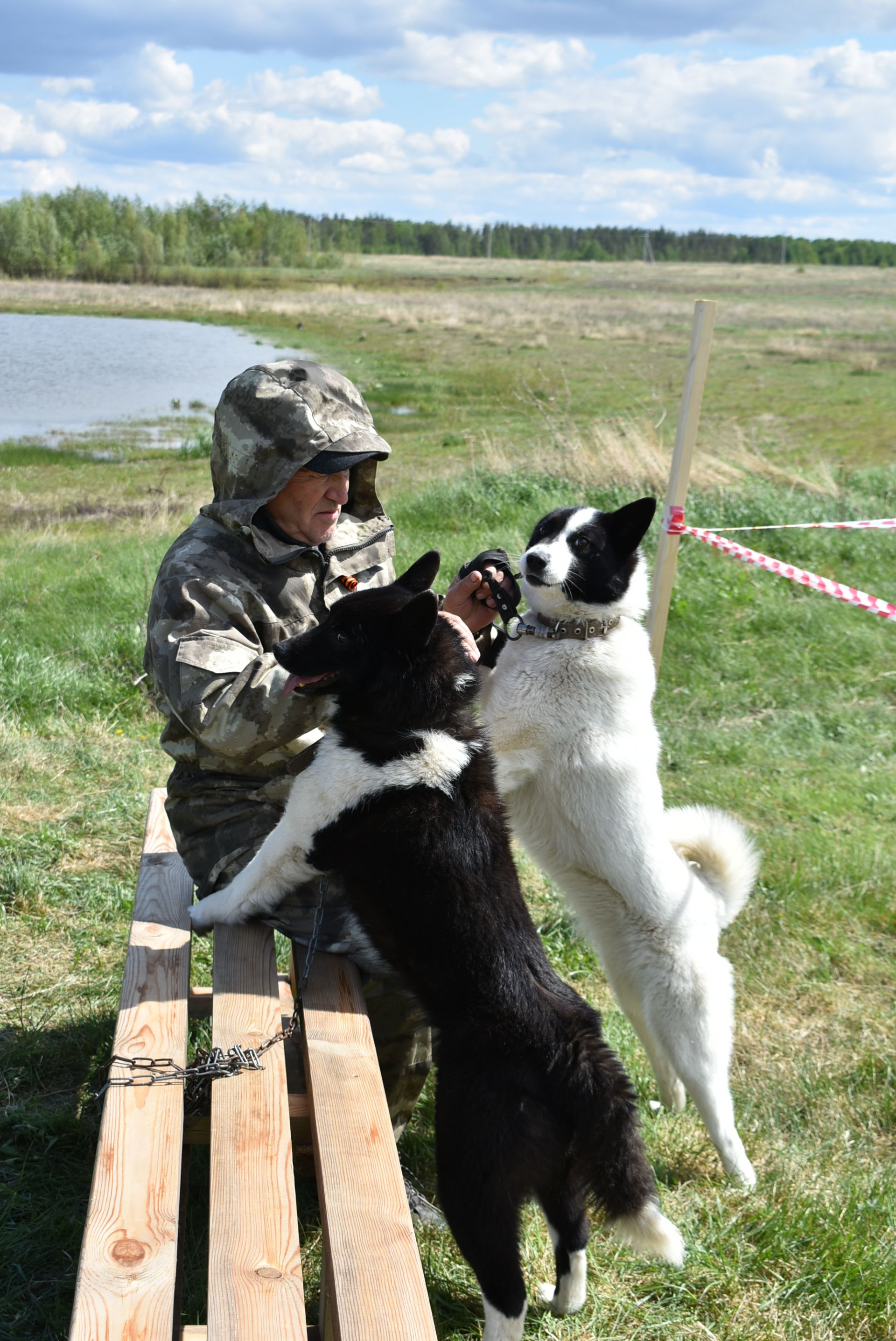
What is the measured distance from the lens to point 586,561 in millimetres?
3109

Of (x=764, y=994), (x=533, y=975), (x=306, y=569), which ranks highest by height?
(x=306, y=569)

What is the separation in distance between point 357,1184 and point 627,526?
2.03m

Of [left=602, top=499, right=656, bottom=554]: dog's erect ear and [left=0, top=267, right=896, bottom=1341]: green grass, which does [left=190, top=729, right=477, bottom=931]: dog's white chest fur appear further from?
[left=602, top=499, right=656, bottom=554]: dog's erect ear

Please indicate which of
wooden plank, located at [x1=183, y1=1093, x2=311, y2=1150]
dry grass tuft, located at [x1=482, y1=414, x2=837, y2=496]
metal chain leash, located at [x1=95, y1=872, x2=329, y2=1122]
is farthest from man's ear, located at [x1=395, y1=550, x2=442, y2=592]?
dry grass tuft, located at [x1=482, y1=414, x2=837, y2=496]

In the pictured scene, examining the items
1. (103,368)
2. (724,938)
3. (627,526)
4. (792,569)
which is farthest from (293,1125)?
(103,368)

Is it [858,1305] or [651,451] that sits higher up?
[651,451]

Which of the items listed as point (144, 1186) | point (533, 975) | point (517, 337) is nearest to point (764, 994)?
point (533, 975)

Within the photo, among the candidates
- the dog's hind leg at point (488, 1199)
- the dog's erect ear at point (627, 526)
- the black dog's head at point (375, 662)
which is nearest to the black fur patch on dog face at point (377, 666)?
the black dog's head at point (375, 662)

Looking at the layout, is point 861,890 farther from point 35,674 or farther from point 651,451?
point 651,451

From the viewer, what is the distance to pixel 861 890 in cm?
410

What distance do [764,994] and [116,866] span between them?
246 cm

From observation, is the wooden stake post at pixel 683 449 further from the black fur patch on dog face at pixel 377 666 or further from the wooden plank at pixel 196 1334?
the wooden plank at pixel 196 1334

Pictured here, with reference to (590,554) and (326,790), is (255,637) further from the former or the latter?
(590,554)

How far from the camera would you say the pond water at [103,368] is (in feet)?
31.5
